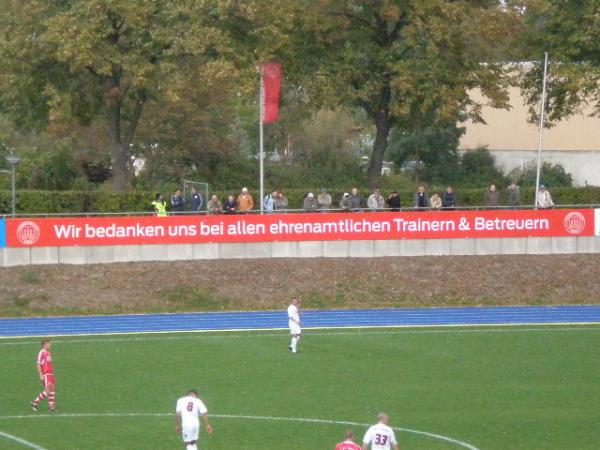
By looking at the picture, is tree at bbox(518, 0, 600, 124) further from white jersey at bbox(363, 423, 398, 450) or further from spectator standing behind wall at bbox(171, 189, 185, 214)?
white jersey at bbox(363, 423, 398, 450)

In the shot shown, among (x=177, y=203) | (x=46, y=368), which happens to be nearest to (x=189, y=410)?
(x=46, y=368)

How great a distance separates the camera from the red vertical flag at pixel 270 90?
140ft

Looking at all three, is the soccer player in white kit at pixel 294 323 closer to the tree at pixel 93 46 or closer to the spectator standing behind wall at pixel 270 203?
the spectator standing behind wall at pixel 270 203

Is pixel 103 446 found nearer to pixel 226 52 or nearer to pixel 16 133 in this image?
pixel 226 52

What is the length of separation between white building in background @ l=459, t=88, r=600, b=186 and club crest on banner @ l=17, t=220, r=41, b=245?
33308 millimetres

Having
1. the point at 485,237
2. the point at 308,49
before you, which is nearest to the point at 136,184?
the point at 308,49

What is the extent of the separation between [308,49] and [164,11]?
7.29 m

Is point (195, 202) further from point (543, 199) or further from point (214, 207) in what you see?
point (543, 199)

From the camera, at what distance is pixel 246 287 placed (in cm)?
4016

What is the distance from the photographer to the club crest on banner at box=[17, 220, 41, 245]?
39438 millimetres

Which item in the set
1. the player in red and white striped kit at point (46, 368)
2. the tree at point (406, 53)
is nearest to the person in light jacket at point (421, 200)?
the tree at point (406, 53)

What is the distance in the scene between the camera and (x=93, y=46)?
145 ft

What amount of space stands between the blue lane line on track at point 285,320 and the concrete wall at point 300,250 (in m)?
3.28

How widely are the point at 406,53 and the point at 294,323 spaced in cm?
2180
